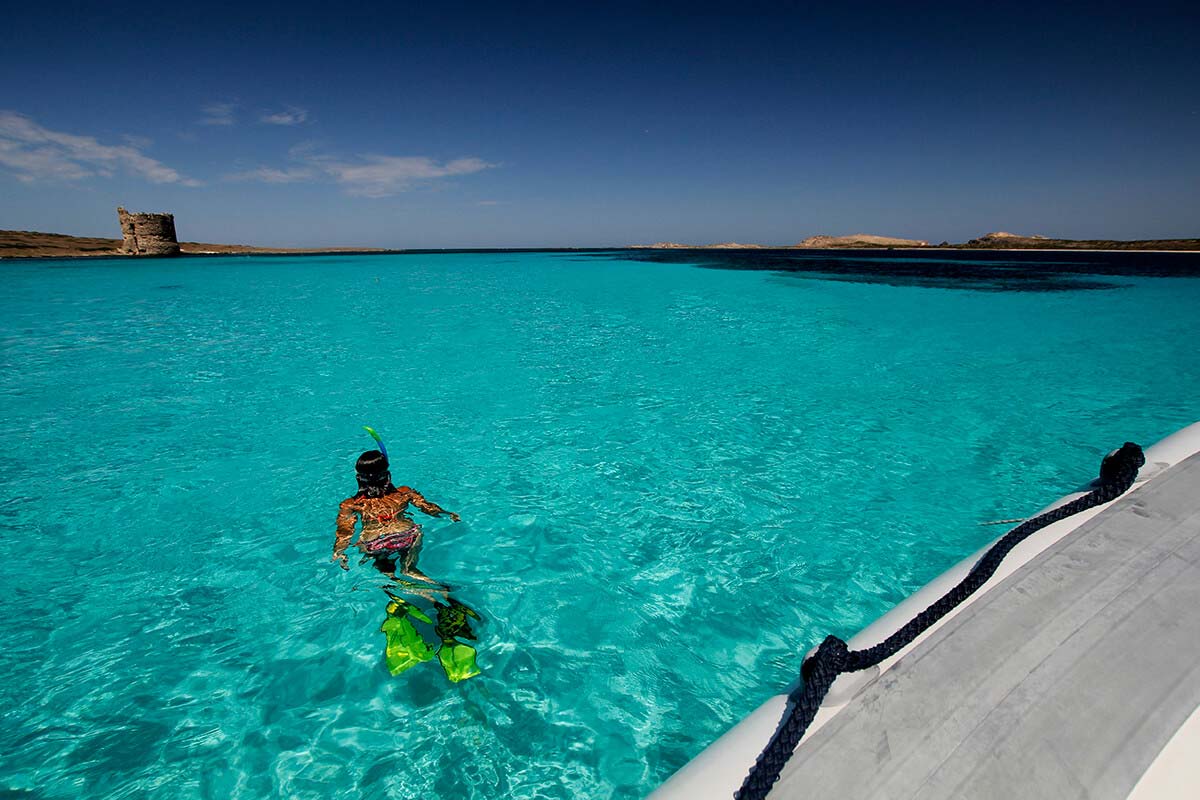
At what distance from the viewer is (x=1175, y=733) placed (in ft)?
4.94

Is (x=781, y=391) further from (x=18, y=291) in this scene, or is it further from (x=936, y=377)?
(x=18, y=291)

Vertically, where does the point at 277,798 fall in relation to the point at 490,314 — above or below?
below

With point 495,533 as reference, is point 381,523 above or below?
above

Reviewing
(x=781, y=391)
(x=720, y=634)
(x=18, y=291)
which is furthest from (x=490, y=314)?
(x=18, y=291)

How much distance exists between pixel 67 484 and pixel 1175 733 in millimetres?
9867

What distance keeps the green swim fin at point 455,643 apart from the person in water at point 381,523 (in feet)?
1.48

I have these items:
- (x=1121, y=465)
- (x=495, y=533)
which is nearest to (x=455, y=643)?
(x=495, y=533)

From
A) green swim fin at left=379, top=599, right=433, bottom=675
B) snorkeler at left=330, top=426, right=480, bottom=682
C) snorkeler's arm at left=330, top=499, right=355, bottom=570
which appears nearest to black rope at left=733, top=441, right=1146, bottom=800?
snorkeler at left=330, top=426, right=480, bottom=682

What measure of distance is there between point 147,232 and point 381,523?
322 ft

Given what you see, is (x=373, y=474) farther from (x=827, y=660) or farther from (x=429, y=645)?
(x=827, y=660)

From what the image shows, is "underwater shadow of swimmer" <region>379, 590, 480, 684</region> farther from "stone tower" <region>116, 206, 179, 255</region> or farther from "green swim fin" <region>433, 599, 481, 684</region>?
"stone tower" <region>116, 206, 179, 255</region>

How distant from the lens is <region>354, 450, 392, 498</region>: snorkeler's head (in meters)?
4.06

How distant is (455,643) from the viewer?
3.55 meters

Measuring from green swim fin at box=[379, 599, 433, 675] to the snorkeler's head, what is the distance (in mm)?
961
